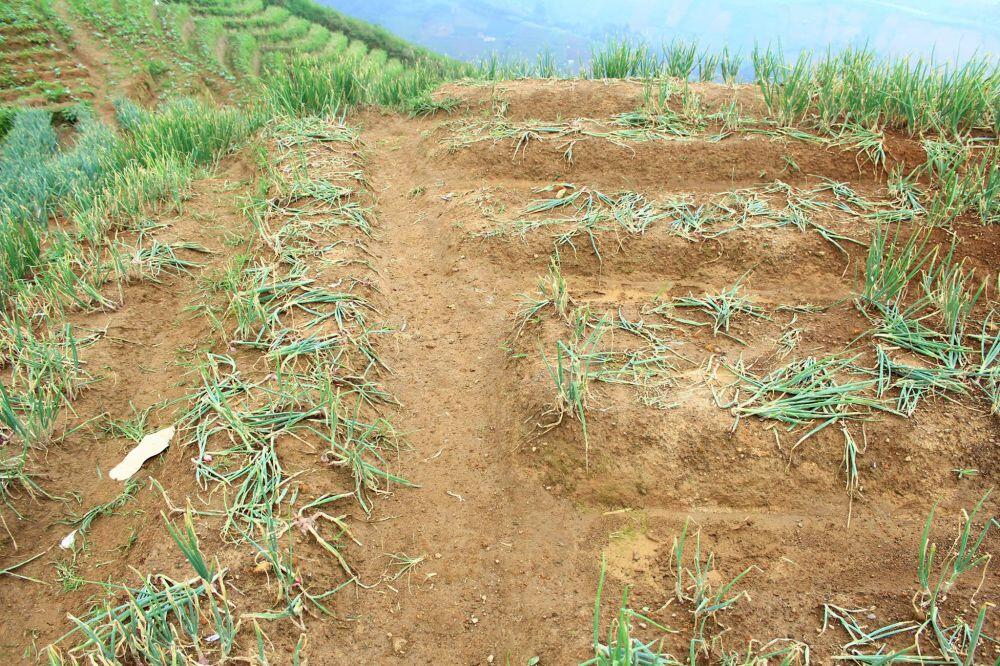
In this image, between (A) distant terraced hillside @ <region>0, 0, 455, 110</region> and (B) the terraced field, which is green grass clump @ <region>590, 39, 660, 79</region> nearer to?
(B) the terraced field

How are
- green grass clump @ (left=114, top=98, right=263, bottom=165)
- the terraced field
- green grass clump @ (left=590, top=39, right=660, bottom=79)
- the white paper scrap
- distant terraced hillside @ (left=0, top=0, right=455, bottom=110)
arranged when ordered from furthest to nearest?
1. distant terraced hillside @ (left=0, top=0, right=455, bottom=110)
2. green grass clump @ (left=590, top=39, right=660, bottom=79)
3. green grass clump @ (left=114, top=98, right=263, bottom=165)
4. the white paper scrap
5. the terraced field

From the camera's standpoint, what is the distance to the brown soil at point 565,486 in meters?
2.05

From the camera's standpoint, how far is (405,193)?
4.62m

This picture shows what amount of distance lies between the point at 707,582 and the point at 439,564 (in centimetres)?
93

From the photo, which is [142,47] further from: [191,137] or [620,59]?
[620,59]

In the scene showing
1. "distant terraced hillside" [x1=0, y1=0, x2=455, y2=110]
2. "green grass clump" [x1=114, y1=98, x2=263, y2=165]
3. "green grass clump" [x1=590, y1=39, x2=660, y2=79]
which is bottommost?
"distant terraced hillside" [x1=0, y1=0, x2=455, y2=110]

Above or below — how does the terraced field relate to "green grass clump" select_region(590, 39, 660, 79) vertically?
below

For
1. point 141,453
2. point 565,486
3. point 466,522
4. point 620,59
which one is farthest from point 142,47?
point 565,486

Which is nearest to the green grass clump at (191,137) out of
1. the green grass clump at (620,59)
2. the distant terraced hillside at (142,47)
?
the green grass clump at (620,59)

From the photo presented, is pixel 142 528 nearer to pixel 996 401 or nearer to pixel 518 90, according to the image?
pixel 996 401

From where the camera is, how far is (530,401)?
268 centimetres

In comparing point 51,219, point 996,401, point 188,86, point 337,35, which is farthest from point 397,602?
point 337,35

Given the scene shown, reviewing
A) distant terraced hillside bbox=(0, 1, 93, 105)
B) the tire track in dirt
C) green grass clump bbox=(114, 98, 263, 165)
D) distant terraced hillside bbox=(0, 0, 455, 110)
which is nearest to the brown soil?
the tire track in dirt

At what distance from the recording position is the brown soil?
2049mm
